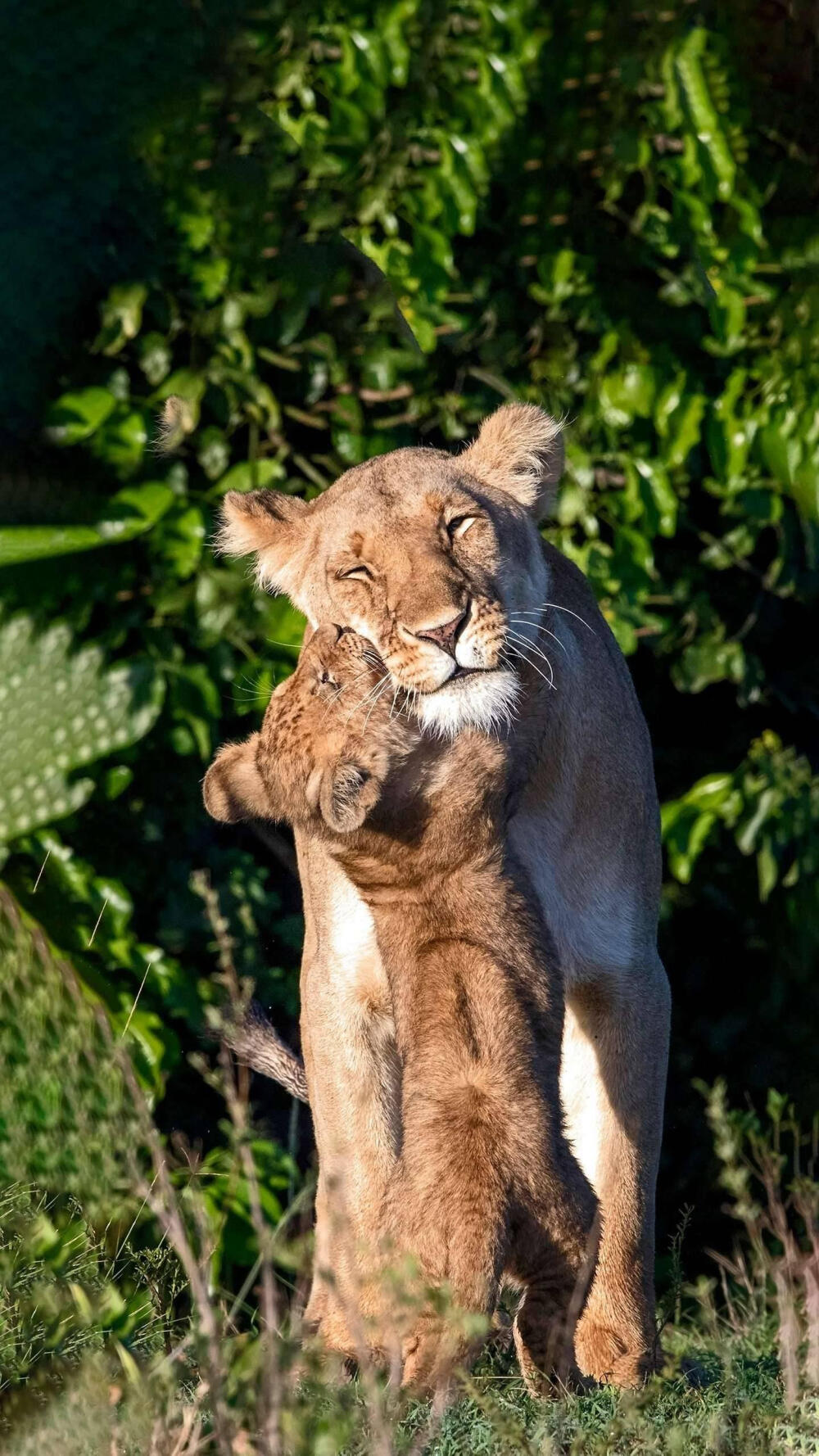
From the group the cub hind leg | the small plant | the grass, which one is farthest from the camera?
the cub hind leg

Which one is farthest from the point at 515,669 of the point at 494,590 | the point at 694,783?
the point at 694,783

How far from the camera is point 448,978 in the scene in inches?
122

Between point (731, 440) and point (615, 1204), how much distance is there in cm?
245

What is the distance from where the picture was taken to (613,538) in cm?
550

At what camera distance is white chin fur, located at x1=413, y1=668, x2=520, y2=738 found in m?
3.24

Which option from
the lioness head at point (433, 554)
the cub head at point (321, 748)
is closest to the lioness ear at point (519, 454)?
the lioness head at point (433, 554)

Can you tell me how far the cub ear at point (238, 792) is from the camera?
3.23 meters

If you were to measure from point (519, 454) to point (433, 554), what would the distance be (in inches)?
25.4

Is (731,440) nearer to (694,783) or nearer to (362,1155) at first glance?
(694,783)

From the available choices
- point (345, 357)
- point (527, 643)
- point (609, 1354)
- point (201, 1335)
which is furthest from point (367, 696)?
point (345, 357)

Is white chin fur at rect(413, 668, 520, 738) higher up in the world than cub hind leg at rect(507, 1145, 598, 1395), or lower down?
higher up

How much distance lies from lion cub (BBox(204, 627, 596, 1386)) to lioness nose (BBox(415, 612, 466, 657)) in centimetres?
9

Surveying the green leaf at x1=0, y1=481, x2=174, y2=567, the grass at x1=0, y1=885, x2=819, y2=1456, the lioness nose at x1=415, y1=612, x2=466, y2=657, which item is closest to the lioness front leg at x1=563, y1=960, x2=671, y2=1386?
the grass at x1=0, y1=885, x2=819, y2=1456

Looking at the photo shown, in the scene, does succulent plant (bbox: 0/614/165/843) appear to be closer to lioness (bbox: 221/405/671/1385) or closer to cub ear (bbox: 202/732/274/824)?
lioness (bbox: 221/405/671/1385)
